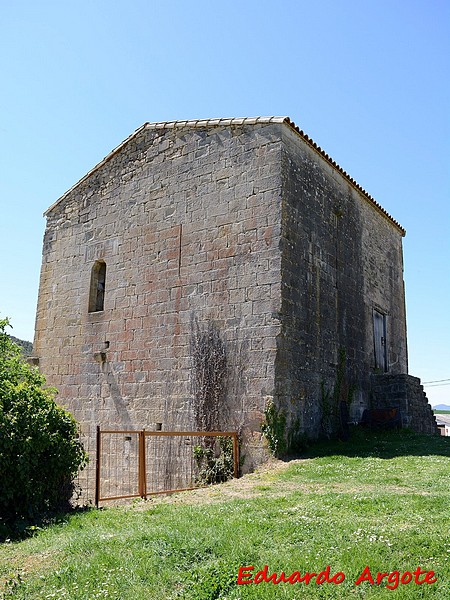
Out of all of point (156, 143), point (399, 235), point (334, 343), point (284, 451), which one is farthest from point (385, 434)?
point (156, 143)

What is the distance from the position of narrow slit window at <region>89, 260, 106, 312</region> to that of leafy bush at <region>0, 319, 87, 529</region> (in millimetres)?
5402

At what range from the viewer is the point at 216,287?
1125 centimetres

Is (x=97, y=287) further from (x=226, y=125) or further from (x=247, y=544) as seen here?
(x=247, y=544)

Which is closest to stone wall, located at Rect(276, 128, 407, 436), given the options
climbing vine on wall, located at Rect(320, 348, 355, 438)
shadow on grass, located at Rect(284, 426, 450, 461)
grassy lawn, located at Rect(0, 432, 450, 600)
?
climbing vine on wall, located at Rect(320, 348, 355, 438)

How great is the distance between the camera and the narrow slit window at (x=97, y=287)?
1380 centimetres

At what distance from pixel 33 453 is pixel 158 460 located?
Result: 164 inches

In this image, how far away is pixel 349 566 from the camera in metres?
4.43

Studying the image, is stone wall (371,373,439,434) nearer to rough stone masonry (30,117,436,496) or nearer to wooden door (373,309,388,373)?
rough stone masonry (30,117,436,496)

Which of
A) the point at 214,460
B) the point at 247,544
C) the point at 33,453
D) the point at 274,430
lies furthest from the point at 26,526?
the point at 274,430

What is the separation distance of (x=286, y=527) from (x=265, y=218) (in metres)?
6.44

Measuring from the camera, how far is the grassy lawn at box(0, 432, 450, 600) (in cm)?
440

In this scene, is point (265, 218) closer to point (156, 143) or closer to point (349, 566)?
point (156, 143)

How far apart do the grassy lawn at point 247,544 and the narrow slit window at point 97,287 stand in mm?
6706

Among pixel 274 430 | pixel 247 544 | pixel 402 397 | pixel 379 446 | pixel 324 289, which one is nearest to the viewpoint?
pixel 247 544
